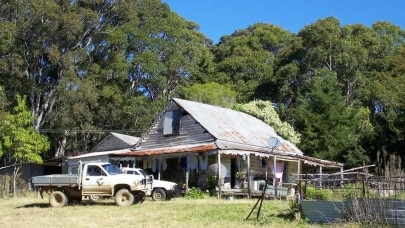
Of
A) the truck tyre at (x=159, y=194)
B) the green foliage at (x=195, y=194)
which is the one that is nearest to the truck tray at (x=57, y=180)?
the truck tyre at (x=159, y=194)

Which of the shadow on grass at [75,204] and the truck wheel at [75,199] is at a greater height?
the truck wheel at [75,199]

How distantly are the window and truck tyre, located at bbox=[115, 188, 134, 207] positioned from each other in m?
9.88

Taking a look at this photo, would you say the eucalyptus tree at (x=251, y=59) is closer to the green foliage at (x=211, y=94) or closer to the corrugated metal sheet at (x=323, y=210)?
the green foliage at (x=211, y=94)

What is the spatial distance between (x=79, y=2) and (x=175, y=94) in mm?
12964

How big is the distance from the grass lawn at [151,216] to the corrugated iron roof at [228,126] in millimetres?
8372

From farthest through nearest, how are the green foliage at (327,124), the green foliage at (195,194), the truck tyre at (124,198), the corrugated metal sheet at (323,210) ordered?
1. the green foliage at (327,124)
2. the green foliage at (195,194)
3. the truck tyre at (124,198)
4. the corrugated metal sheet at (323,210)

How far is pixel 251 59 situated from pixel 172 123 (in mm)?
25409

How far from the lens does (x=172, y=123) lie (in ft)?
106

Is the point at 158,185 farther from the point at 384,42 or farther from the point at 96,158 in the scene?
the point at 384,42

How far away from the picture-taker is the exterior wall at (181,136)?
3056 centimetres

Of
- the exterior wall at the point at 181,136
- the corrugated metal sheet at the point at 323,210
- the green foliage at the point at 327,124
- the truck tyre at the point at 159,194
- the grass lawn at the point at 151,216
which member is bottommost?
the grass lawn at the point at 151,216

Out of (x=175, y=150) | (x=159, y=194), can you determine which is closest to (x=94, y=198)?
(x=159, y=194)

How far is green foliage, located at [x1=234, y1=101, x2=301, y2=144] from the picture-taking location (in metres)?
41.4

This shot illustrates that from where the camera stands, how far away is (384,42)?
51.3m
